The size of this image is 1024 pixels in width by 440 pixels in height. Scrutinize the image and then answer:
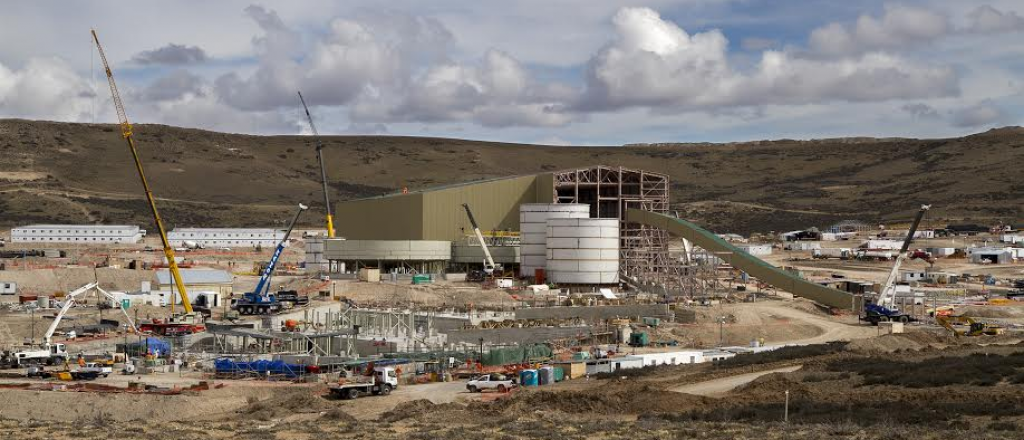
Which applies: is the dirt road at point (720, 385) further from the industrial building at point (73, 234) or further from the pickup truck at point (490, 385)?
the industrial building at point (73, 234)

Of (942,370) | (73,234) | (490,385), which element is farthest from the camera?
(73,234)

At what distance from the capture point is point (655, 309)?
283 ft

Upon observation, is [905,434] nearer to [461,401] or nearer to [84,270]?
[461,401]

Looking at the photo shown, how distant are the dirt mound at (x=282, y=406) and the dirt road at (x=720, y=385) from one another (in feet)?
46.1

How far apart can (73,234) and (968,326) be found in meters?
115

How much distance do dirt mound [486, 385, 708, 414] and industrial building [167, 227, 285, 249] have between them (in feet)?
402

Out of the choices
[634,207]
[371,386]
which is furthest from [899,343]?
[634,207]

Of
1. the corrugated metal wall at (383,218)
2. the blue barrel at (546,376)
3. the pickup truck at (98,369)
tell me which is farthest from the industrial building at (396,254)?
the blue barrel at (546,376)

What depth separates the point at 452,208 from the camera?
111312mm

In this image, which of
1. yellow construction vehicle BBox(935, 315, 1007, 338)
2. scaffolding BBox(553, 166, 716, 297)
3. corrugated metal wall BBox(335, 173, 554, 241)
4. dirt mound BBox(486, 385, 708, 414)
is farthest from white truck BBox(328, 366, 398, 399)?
corrugated metal wall BBox(335, 173, 554, 241)

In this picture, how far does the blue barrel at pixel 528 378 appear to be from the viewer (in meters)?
56.8

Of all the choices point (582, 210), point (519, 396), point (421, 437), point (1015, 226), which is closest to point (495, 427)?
point (421, 437)

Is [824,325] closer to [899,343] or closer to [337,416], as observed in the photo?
[899,343]

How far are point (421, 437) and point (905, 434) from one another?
45.1 feet
